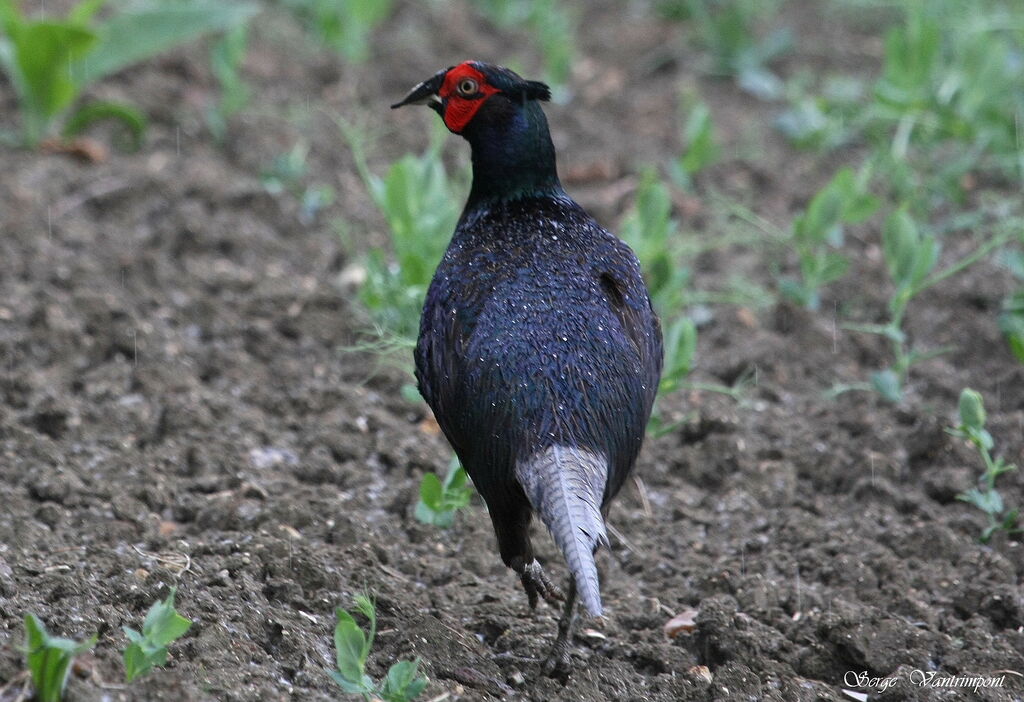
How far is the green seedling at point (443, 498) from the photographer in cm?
365

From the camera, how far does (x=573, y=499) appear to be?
2938 millimetres

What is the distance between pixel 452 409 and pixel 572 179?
9.81ft

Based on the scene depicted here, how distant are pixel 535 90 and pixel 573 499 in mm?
1256

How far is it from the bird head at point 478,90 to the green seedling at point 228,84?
239 centimetres

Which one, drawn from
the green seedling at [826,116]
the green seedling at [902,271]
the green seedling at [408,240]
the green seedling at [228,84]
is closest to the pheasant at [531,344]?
the green seedling at [408,240]

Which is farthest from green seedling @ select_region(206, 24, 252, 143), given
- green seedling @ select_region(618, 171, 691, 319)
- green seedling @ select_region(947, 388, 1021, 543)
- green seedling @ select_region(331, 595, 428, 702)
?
green seedling @ select_region(331, 595, 428, 702)

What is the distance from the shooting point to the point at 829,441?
440 centimetres

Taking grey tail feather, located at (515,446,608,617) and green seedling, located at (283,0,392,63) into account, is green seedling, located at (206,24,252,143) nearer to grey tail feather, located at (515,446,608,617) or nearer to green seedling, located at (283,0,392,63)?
green seedling, located at (283,0,392,63)

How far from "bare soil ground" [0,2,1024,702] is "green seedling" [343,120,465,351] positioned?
0.26 meters

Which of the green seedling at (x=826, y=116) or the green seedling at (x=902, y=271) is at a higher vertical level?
the green seedling at (x=826, y=116)

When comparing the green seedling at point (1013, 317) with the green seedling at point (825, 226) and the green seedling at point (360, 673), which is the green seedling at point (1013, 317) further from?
the green seedling at point (360, 673)

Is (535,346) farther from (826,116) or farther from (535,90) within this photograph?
(826,116)

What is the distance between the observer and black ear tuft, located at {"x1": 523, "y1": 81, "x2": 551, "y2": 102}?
365 cm

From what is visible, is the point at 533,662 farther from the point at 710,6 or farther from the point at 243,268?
the point at 710,6
